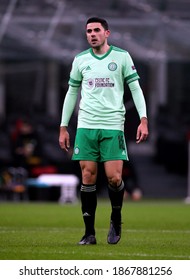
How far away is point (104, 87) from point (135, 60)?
19582mm

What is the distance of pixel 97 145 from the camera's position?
12250 mm

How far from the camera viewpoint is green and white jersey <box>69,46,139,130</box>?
12164 millimetres


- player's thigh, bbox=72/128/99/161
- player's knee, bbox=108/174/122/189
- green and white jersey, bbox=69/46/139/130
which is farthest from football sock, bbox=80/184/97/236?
green and white jersey, bbox=69/46/139/130

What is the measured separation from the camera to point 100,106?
12.2m

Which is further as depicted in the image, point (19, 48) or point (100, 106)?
point (19, 48)

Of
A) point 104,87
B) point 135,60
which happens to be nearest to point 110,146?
point 104,87

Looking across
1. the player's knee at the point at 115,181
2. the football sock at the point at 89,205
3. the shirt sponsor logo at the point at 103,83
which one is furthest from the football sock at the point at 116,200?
the shirt sponsor logo at the point at 103,83

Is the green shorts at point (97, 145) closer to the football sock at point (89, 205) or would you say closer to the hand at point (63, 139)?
the hand at point (63, 139)

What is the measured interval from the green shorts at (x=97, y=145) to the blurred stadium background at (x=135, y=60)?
15.3 meters

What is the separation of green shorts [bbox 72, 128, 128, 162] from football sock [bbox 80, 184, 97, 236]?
34 centimetres

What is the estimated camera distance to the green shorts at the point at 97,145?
12.2 m
